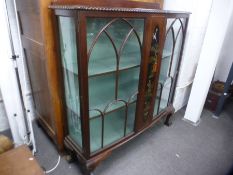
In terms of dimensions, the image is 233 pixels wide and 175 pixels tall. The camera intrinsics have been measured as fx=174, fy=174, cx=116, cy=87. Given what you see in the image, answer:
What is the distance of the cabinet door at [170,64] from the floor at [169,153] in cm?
33

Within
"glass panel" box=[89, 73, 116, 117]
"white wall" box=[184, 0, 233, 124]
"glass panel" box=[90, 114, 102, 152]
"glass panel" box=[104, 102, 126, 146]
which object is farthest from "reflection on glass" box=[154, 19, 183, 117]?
"glass panel" box=[90, 114, 102, 152]

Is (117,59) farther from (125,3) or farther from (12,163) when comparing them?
(12,163)

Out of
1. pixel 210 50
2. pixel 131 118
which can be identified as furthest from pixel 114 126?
pixel 210 50

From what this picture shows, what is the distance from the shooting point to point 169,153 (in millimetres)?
1701

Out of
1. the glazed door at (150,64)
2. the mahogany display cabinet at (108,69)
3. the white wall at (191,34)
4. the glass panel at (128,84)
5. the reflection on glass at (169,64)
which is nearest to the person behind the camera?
the mahogany display cabinet at (108,69)

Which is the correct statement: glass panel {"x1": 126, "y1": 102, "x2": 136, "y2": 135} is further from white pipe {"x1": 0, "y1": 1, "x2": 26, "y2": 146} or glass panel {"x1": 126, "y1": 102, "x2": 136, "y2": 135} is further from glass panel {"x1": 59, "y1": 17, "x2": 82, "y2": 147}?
white pipe {"x1": 0, "y1": 1, "x2": 26, "y2": 146}

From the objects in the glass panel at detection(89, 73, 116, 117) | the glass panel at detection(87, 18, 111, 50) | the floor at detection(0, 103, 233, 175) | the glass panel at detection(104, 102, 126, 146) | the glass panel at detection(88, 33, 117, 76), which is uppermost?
the glass panel at detection(87, 18, 111, 50)

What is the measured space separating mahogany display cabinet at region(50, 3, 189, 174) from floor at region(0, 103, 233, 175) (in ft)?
0.74

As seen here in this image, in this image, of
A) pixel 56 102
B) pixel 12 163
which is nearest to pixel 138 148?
pixel 56 102

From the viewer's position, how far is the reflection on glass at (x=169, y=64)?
5.36 ft

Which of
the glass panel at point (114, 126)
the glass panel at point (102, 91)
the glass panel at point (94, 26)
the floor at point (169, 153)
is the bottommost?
the floor at point (169, 153)

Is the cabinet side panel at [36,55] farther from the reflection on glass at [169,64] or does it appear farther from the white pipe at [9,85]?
the reflection on glass at [169,64]

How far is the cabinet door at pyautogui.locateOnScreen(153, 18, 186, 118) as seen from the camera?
1630 mm

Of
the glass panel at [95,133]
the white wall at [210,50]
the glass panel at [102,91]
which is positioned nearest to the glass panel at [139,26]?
the glass panel at [102,91]
